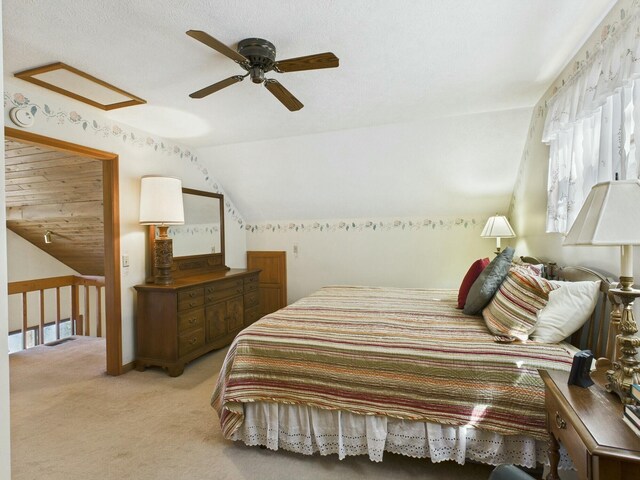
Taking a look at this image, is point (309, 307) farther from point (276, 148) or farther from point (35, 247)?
point (35, 247)

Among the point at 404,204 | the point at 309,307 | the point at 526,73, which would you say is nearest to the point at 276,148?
the point at 404,204

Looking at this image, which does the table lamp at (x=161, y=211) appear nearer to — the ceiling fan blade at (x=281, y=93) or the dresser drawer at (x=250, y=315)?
the dresser drawer at (x=250, y=315)

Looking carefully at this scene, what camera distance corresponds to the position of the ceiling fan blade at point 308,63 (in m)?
1.76

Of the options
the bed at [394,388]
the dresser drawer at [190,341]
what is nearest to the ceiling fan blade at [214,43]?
the bed at [394,388]

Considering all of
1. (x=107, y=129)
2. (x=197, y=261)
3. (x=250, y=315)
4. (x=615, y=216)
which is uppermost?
(x=107, y=129)

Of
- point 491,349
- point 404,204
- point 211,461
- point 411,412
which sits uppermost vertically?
point 404,204

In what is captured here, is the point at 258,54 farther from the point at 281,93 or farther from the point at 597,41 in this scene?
the point at 597,41

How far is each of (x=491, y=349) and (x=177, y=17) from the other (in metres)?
2.32

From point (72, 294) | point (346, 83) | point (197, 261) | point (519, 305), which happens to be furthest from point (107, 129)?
point (519, 305)

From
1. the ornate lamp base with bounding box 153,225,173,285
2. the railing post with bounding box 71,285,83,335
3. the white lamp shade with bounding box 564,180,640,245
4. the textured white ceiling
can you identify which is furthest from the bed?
the railing post with bounding box 71,285,83,335

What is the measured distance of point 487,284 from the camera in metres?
2.24

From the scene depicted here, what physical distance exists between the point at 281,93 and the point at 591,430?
211cm

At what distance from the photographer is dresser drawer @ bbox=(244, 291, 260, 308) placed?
4164mm

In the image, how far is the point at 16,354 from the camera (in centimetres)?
367
